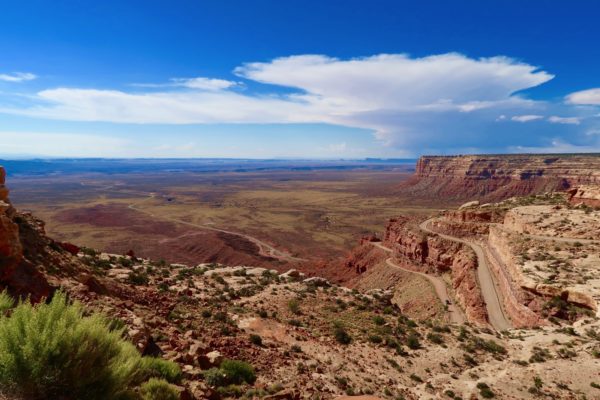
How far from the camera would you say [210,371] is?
11.4 meters

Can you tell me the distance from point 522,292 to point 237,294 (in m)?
22.0

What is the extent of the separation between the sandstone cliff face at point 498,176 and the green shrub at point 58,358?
143075 mm

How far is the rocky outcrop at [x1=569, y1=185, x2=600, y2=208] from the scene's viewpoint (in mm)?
43125

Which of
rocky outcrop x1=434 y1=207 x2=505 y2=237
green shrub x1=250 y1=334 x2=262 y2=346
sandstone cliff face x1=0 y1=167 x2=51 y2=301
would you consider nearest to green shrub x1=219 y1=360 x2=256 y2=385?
green shrub x1=250 y1=334 x2=262 y2=346

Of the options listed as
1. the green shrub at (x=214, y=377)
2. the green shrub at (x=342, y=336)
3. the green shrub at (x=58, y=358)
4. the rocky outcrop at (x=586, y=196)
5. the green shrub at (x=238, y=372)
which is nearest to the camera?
the green shrub at (x=58, y=358)

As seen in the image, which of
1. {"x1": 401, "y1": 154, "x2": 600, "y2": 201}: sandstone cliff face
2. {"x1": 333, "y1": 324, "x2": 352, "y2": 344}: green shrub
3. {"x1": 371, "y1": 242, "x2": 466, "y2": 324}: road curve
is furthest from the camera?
{"x1": 401, "y1": 154, "x2": 600, "y2": 201}: sandstone cliff face

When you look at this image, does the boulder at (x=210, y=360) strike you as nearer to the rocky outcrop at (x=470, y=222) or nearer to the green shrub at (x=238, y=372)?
the green shrub at (x=238, y=372)

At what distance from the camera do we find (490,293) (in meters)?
33.1

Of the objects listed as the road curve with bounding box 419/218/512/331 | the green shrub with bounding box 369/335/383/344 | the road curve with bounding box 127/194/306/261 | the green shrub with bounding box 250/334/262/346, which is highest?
the green shrub with bounding box 250/334/262/346

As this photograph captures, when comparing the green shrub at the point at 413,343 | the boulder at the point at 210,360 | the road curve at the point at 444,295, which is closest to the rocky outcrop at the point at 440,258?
the road curve at the point at 444,295

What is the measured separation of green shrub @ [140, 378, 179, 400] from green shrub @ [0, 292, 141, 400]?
695mm

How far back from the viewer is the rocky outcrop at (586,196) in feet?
141

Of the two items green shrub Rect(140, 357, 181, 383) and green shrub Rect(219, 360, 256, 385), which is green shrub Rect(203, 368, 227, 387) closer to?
green shrub Rect(219, 360, 256, 385)

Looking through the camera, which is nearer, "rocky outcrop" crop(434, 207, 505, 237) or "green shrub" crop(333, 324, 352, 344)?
"green shrub" crop(333, 324, 352, 344)
